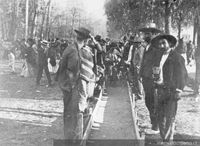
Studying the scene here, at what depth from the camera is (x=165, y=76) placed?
730cm

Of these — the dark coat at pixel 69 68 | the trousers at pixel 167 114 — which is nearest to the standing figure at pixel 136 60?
the trousers at pixel 167 114

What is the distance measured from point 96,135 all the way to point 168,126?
1632 mm

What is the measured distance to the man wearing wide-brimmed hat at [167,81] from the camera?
23.3 ft

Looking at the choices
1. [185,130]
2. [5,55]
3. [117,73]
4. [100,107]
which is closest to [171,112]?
[185,130]

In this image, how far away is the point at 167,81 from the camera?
725 cm

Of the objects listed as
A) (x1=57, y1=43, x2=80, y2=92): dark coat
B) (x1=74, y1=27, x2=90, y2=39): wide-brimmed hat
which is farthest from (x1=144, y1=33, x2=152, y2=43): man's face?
(x1=57, y1=43, x2=80, y2=92): dark coat

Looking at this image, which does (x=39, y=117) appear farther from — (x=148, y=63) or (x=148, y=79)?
(x=148, y=63)

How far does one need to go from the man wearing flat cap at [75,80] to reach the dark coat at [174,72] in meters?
1.52

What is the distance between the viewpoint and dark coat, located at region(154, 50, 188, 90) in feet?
23.1

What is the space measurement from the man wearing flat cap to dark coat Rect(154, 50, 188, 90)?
4.98ft

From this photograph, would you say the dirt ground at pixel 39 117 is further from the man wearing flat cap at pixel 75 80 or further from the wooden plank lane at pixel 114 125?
the man wearing flat cap at pixel 75 80

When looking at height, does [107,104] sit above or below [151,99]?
below

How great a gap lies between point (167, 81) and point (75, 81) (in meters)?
1.81

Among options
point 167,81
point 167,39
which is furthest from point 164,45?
point 167,81
